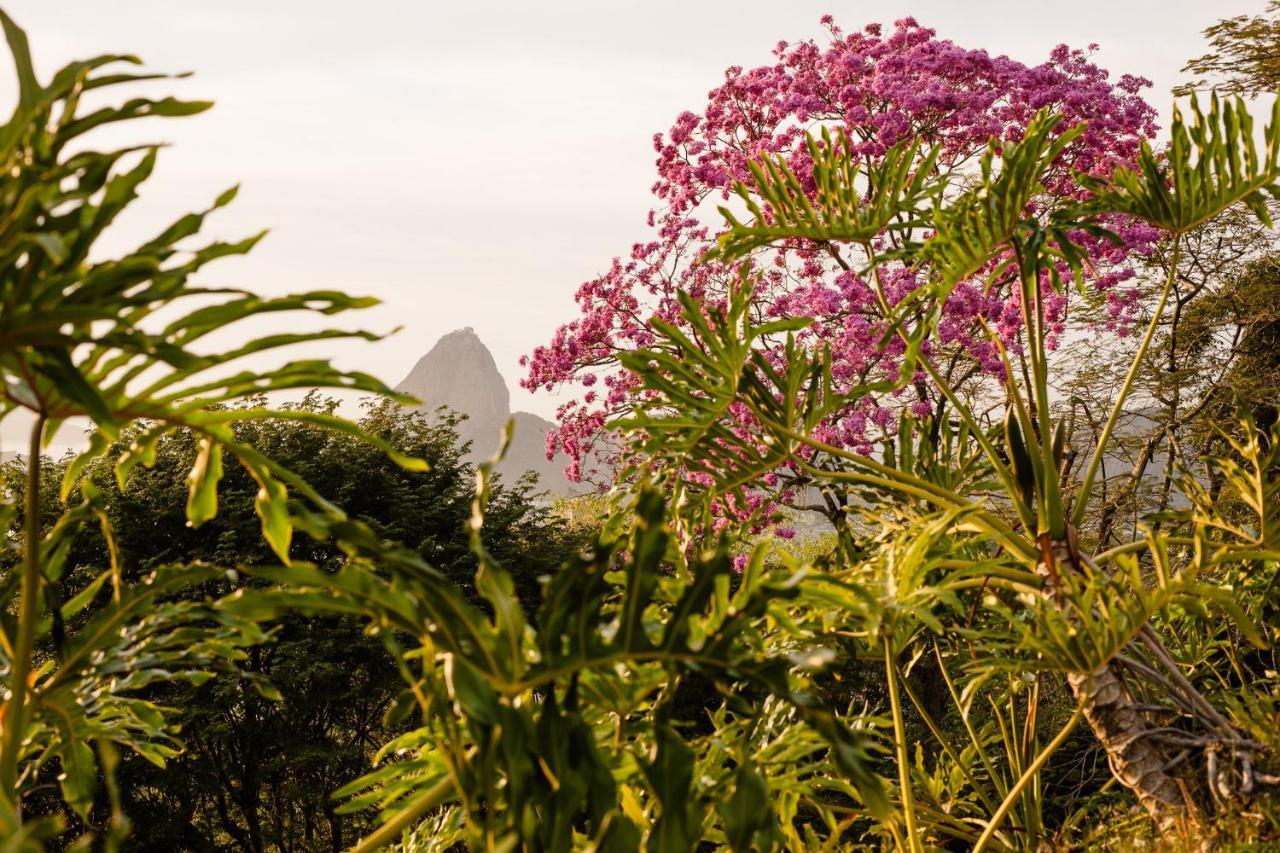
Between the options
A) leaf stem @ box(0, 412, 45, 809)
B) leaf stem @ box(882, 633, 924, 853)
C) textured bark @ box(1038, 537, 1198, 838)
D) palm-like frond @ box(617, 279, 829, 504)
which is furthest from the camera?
palm-like frond @ box(617, 279, 829, 504)

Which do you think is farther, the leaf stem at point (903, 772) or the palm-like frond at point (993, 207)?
the palm-like frond at point (993, 207)

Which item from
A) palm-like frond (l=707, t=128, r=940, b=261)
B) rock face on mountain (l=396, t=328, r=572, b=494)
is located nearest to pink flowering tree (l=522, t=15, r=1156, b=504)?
palm-like frond (l=707, t=128, r=940, b=261)

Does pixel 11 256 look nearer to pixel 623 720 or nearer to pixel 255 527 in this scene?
pixel 623 720

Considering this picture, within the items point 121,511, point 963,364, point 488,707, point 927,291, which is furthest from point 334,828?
point 488,707

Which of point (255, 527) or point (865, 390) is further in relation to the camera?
point (255, 527)

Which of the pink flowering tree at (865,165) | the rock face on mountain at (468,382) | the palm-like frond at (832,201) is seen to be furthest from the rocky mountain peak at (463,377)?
the palm-like frond at (832,201)

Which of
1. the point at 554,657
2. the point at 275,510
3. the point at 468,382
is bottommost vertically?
the point at 468,382

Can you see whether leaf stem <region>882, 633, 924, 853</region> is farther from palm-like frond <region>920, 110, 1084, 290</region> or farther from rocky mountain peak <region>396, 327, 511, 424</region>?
rocky mountain peak <region>396, 327, 511, 424</region>

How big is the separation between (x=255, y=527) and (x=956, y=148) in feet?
24.0

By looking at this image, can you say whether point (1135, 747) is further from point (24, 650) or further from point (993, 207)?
point (24, 650)

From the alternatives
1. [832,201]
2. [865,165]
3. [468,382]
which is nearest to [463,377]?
[468,382]

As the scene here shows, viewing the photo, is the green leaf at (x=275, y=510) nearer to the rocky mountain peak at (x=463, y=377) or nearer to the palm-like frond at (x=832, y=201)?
the palm-like frond at (x=832, y=201)

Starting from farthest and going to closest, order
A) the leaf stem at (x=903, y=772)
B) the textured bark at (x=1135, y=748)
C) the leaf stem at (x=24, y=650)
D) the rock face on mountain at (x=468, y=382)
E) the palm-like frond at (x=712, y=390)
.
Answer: the rock face on mountain at (x=468, y=382), the palm-like frond at (x=712, y=390), the textured bark at (x=1135, y=748), the leaf stem at (x=903, y=772), the leaf stem at (x=24, y=650)

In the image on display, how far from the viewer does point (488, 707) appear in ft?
3.37
